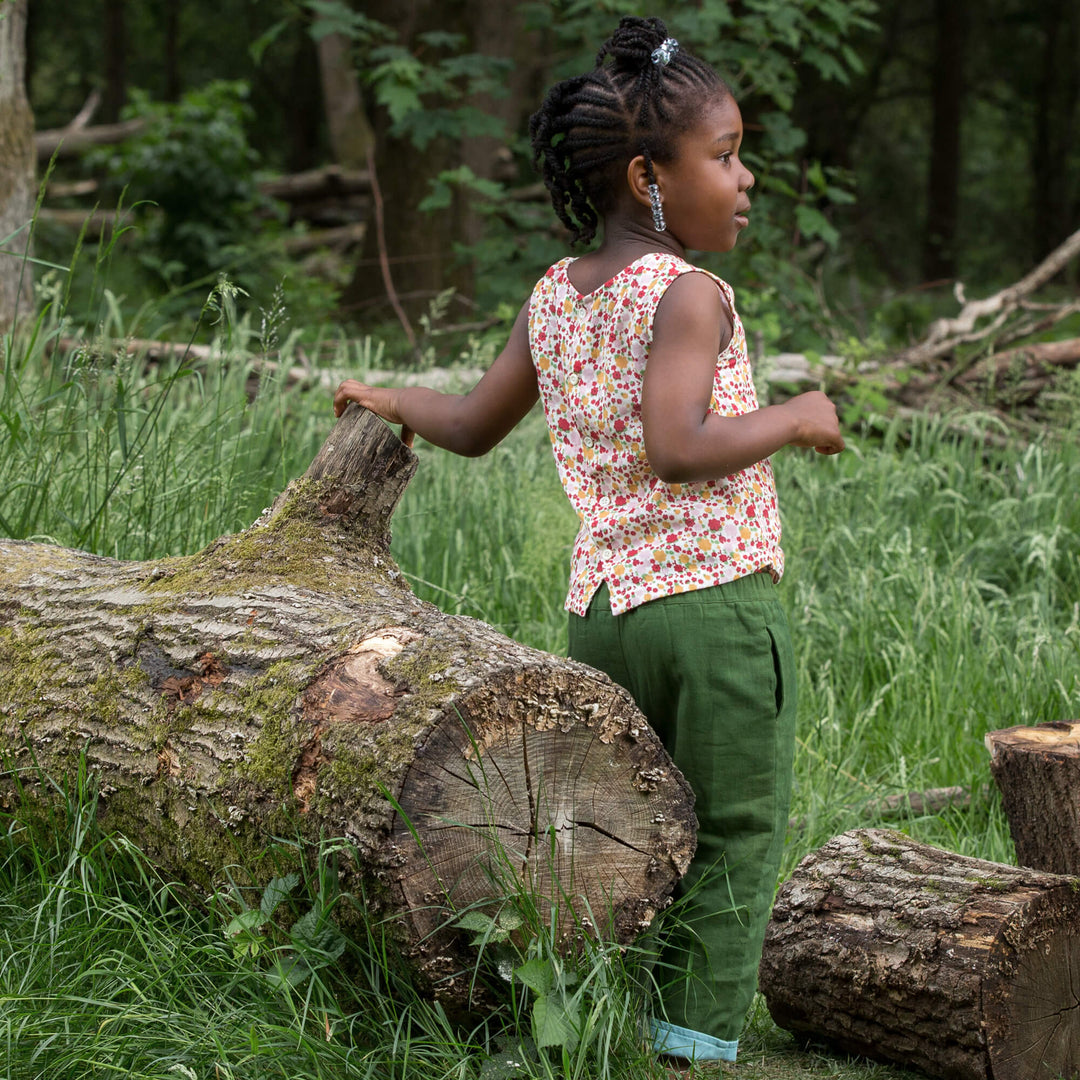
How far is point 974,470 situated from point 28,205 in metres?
3.97

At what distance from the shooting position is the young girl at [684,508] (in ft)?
6.48

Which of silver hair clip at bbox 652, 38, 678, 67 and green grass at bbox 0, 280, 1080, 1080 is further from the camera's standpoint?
silver hair clip at bbox 652, 38, 678, 67

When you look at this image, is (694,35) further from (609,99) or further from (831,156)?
(831,156)

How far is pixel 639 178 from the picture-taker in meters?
2.01

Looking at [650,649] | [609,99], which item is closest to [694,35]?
[609,99]

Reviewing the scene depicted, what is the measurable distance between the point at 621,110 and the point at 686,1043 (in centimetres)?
153

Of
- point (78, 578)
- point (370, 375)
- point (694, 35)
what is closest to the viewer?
point (78, 578)

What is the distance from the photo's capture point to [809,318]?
6.90 m

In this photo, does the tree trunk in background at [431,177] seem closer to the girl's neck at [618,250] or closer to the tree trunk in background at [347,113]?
the tree trunk in background at [347,113]

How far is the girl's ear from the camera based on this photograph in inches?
78.7

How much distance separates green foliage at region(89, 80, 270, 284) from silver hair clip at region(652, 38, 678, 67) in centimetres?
945

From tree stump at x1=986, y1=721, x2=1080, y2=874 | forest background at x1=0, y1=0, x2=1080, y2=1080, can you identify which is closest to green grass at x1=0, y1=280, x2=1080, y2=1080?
forest background at x1=0, y1=0, x2=1080, y2=1080

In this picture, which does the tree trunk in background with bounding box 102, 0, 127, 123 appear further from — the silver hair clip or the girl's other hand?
the girl's other hand

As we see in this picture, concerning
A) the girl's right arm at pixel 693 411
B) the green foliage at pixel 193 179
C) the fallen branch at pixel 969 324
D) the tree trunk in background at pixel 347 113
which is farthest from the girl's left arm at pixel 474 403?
the tree trunk in background at pixel 347 113
